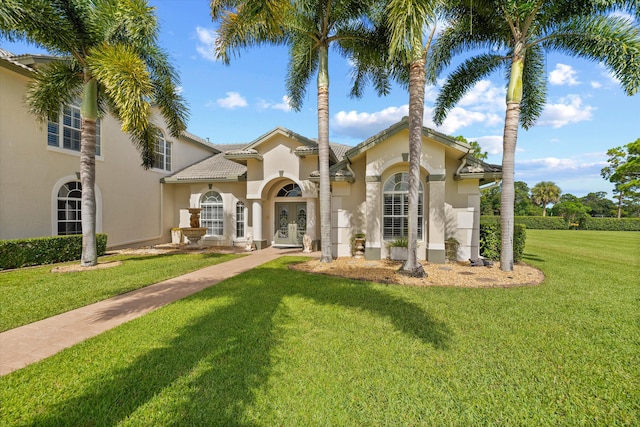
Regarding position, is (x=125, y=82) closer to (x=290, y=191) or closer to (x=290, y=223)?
(x=290, y=191)

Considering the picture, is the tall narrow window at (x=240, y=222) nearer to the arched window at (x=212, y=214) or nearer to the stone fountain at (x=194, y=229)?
the arched window at (x=212, y=214)

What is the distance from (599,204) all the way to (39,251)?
101 metres

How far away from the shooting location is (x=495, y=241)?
1203cm

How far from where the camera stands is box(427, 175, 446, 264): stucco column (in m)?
11.4

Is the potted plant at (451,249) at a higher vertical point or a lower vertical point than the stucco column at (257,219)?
lower

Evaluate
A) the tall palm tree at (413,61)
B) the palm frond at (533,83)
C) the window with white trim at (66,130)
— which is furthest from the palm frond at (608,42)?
the window with white trim at (66,130)

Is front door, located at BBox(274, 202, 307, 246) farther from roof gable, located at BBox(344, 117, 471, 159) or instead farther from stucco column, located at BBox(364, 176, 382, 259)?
roof gable, located at BBox(344, 117, 471, 159)

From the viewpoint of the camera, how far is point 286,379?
142 inches

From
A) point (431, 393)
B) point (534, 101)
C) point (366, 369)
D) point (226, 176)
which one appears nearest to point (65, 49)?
point (226, 176)

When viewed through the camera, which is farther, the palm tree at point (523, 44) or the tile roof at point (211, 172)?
the tile roof at point (211, 172)

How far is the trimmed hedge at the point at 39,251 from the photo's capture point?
10.1 meters

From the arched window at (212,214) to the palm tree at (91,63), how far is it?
6.27m

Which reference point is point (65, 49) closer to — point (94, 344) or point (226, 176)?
point (226, 176)

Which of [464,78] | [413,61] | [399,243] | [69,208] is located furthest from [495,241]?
[69,208]
